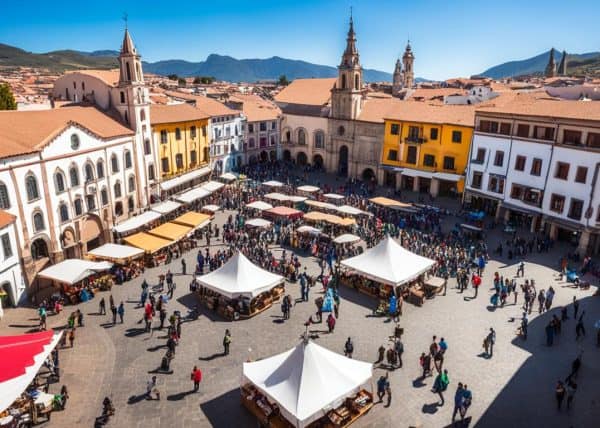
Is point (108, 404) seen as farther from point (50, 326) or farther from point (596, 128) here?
point (596, 128)

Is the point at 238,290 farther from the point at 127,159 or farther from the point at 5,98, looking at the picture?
the point at 5,98

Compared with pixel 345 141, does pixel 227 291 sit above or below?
below

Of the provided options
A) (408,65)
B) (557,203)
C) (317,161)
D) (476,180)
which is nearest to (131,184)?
(317,161)

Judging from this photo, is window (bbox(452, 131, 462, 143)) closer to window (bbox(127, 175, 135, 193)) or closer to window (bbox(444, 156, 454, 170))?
window (bbox(444, 156, 454, 170))

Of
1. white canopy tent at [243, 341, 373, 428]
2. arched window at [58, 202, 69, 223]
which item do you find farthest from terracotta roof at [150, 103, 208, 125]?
white canopy tent at [243, 341, 373, 428]

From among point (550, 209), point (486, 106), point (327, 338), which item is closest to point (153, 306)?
point (327, 338)

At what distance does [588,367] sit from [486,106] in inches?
981

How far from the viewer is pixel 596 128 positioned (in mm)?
27578

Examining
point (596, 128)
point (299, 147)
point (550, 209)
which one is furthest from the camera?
point (299, 147)

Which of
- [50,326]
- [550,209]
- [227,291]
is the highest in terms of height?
[550,209]

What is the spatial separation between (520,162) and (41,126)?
112 feet

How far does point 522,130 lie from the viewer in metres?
32.5

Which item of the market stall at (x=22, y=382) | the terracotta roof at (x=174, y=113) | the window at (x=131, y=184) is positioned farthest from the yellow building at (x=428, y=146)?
the market stall at (x=22, y=382)

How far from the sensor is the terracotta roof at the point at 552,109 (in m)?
28.9
